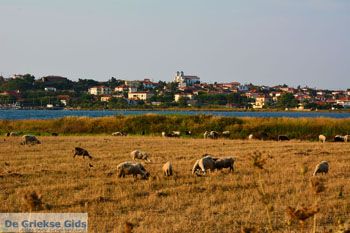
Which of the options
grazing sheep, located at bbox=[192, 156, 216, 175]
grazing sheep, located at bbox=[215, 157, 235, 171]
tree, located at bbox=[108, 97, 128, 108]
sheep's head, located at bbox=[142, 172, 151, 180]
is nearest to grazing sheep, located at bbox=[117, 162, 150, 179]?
sheep's head, located at bbox=[142, 172, 151, 180]

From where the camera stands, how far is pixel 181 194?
50.4 feet

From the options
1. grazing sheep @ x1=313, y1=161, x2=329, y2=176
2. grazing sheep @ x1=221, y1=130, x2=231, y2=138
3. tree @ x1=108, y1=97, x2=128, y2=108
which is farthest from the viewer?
tree @ x1=108, y1=97, x2=128, y2=108

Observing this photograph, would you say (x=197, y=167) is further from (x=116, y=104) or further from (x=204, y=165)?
(x=116, y=104)

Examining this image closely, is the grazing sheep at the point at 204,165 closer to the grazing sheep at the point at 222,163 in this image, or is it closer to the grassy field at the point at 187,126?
the grazing sheep at the point at 222,163

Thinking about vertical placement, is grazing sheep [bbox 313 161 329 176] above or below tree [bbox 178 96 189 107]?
above

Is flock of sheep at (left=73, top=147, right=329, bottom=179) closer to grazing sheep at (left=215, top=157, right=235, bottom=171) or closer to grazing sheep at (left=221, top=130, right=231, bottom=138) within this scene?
grazing sheep at (left=215, top=157, right=235, bottom=171)

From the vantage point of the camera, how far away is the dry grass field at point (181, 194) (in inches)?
467

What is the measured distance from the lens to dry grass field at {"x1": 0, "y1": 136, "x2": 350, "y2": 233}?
11.9 meters

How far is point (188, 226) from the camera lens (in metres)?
11.6

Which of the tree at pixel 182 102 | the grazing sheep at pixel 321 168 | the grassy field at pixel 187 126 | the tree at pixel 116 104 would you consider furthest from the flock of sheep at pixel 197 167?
the tree at pixel 116 104

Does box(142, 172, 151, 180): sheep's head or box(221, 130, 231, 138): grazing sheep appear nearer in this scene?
box(142, 172, 151, 180): sheep's head

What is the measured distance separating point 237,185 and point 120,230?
6.78m

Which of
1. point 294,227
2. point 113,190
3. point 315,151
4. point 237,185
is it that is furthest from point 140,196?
point 315,151

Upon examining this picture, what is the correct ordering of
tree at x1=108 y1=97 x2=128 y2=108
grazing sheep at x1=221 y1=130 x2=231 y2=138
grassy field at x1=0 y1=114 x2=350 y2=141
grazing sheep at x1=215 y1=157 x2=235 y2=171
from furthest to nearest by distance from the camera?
tree at x1=108 y1=97 x2=128 y2=108 < grassy field at x1=0 y1=114 x2=350 y2=141 < grazing sheep at x1=221 y1=130 x2=231 y2=138 < grazing sheep at x1=215 y1=157 x2=235 y2=171
